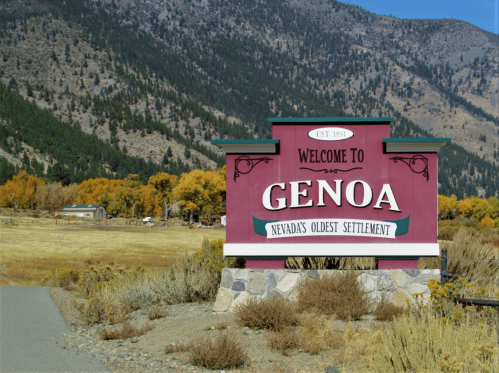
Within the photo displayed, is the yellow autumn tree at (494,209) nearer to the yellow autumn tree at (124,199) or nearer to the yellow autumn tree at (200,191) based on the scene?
the yellow autumn tree at (200,191)

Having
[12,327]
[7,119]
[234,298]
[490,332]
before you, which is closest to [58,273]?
[12,327]

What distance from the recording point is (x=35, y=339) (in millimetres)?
11516

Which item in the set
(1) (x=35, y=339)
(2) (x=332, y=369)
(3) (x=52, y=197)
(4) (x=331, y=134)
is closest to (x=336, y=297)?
(2) (x=332, y=369)

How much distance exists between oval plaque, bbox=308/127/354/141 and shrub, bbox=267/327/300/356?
17.7 feet

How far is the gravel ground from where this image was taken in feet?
28.2

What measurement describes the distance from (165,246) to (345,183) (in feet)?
115

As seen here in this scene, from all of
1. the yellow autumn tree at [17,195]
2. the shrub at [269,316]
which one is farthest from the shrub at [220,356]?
the yellow autumn tree at [17,195]

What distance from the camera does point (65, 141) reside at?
7554 inches

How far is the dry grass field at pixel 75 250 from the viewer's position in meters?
32.4

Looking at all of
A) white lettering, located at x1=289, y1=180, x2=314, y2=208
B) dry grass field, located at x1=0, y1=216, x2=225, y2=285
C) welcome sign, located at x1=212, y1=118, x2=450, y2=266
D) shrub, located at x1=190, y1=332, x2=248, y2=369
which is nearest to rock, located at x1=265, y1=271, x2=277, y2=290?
welcome sign, located at x1=212, y1=118, x2=450, y2=266

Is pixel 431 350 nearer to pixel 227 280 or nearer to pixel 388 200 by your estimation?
pixel 388 200

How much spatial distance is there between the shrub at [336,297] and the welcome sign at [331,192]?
0.96 meters

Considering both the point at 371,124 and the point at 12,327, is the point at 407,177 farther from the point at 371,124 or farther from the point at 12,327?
the point at 12,327

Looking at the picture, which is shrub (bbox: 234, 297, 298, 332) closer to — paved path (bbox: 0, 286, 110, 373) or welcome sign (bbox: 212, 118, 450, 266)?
welcome sign (bbox: 212, 118, 450, 266)
